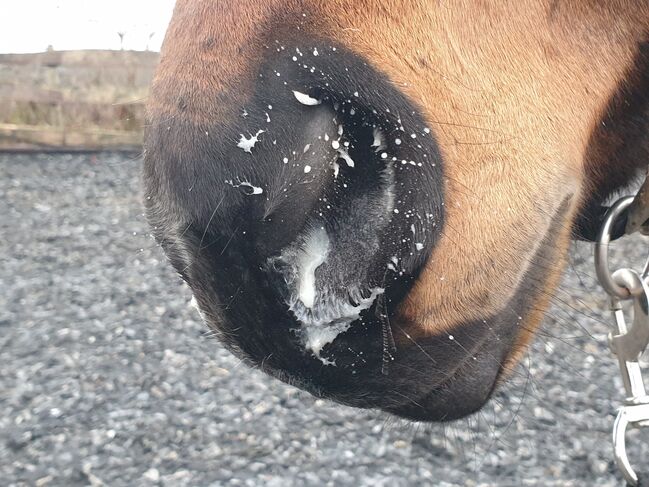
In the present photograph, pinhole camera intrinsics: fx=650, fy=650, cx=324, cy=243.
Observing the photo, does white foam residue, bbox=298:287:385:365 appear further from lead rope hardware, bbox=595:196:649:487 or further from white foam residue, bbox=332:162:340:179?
lead rope hardware, bbox=595:196:649:487

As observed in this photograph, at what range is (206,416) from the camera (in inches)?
113

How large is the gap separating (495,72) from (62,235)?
16.6ft

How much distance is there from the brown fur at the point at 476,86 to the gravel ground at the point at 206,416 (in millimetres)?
918

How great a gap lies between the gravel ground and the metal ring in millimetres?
679

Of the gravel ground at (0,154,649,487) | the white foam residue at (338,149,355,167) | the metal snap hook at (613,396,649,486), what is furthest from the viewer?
the gravel ground at (0,154,649,487)

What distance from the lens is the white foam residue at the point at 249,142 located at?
65 centimetres

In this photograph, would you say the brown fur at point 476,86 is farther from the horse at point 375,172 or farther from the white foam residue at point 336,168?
the white foam residue at point 336,168

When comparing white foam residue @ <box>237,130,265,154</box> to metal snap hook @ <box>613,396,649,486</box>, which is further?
metal snap hook @ <box>613,396,649,486</box>

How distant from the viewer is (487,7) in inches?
29.9

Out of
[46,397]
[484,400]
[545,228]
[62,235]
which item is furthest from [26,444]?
[62,235]

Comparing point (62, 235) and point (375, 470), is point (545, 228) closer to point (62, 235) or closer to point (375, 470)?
point (375, 470)

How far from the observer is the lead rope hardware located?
972 millimetres

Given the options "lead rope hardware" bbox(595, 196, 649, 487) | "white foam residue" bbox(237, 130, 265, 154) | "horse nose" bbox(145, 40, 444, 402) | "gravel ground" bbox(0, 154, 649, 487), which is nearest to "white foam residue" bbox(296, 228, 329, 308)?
"horse nose" bbox(145, 40, 444, 402)

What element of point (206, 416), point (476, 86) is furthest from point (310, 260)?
point (206, 416)
